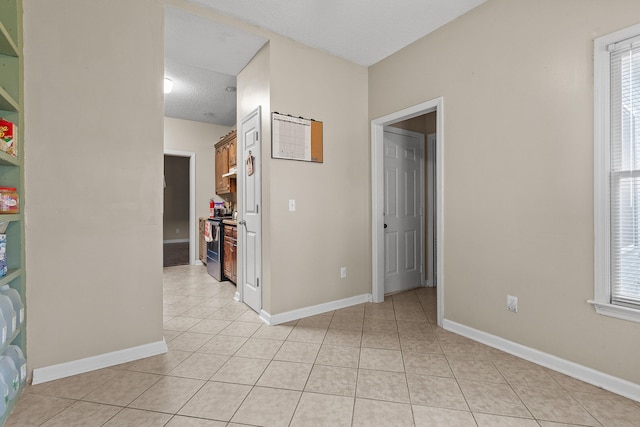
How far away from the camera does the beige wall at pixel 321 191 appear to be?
113 inches

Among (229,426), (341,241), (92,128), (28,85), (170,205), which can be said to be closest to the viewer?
(229,426)

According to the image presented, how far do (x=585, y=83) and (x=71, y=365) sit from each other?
3748mm

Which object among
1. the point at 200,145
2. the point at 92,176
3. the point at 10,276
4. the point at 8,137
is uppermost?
the point at 200,145

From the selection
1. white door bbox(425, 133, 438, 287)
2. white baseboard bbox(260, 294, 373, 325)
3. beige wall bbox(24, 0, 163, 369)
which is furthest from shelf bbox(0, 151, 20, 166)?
white door bbox(425, 133, 438, 287)

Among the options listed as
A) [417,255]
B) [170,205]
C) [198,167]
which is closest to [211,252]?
[198,167]

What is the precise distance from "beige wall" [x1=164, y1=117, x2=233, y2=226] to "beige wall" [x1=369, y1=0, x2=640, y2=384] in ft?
14.3

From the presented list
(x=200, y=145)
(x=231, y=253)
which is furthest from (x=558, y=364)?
(x=200, y=145)

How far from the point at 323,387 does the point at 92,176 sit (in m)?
2.06

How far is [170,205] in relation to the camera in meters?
9.43

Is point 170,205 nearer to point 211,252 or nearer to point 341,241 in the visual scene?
point 211,252

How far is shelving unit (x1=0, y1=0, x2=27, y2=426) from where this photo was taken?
173 centimetres

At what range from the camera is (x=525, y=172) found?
84.4 inches

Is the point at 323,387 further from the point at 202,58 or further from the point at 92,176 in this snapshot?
the point at 202,58

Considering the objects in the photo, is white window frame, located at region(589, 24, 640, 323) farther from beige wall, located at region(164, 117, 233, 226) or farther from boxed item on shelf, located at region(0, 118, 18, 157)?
beige wall, located at region(164, 117, 233, 226)
